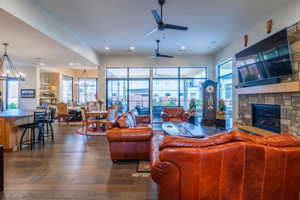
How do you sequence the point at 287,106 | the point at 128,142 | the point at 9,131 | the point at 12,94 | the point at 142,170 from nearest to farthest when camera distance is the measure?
the point at 142,170
the point at 128,142
the point at 287,106
the point at 9,131
the point at 12,94

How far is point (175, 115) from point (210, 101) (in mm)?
1461

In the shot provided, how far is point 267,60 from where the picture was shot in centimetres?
418

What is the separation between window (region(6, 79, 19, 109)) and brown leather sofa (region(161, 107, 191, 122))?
24.9ft

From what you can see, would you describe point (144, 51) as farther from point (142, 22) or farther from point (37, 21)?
point (37, 21)

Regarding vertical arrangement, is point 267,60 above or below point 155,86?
above

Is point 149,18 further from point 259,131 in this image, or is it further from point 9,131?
point 9,131

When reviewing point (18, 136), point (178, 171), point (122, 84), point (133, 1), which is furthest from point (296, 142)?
point (122, 84)

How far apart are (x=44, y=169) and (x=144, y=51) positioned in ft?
19.2

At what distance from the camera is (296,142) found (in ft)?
5.65

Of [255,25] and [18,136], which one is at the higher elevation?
[255,25]

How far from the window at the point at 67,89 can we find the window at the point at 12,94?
116 inches

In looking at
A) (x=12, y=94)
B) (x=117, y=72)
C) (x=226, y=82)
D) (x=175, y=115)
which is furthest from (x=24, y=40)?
(x=226, y=82)

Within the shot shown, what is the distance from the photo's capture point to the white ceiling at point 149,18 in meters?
3.93

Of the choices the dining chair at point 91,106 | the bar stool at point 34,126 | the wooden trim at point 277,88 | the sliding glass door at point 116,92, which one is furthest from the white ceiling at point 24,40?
A: the wooden trim at point 277,88
